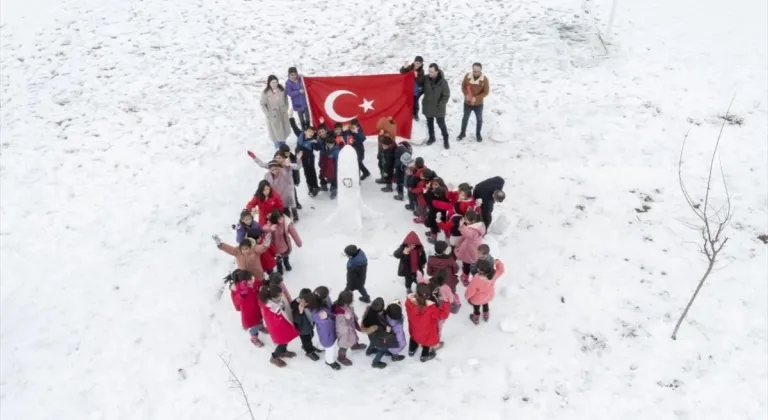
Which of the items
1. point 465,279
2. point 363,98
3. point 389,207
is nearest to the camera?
point 465,279

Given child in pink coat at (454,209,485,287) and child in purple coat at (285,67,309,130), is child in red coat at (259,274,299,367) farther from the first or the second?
child in purple coat at (285,67,309,130)

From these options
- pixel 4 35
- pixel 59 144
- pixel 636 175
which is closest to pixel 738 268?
pixel 636 175

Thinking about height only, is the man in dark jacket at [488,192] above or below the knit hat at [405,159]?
below

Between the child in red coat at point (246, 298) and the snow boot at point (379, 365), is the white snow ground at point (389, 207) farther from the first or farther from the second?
the child in red coat at point (246, 298)

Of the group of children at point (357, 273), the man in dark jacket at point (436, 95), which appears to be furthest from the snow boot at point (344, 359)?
the man in dark jacket at point (436, 95)

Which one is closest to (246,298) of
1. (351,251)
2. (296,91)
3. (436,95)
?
(351,251)

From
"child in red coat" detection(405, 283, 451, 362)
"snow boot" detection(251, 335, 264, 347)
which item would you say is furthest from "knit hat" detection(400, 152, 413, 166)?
"snow boot" detection(251, 335, 264, 347)

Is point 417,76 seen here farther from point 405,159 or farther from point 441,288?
point 441,288
